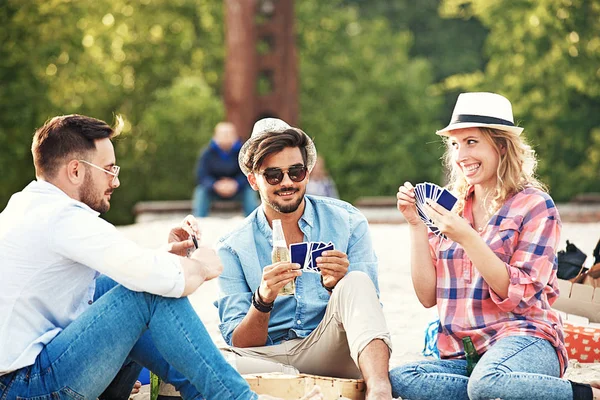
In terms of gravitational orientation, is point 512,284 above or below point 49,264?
below

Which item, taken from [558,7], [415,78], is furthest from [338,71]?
[558,7]

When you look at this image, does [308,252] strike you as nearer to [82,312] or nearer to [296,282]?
[296,282]

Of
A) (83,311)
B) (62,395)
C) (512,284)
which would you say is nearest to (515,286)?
(512,284)

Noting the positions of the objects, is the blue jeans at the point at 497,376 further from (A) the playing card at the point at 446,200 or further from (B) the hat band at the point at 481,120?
(B) the hat band at the point at 481,120

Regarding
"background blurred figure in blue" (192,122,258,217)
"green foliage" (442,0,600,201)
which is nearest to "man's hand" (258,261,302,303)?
"background blurred figure in blue" (192,122,258,217)

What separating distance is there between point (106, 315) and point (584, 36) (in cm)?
1271

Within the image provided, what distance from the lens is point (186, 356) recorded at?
12.3ft

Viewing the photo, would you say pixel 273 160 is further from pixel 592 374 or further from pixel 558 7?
pixel 558 7

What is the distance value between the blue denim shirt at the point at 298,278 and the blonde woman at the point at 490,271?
337 mm

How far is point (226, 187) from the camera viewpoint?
13.0 metres

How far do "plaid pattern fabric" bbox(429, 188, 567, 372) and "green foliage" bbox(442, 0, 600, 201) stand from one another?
11.2m

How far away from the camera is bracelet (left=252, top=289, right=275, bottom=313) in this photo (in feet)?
13.9

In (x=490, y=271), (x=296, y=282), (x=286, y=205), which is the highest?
(x=286, y=205)

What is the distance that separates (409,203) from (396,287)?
3506 millimetres
